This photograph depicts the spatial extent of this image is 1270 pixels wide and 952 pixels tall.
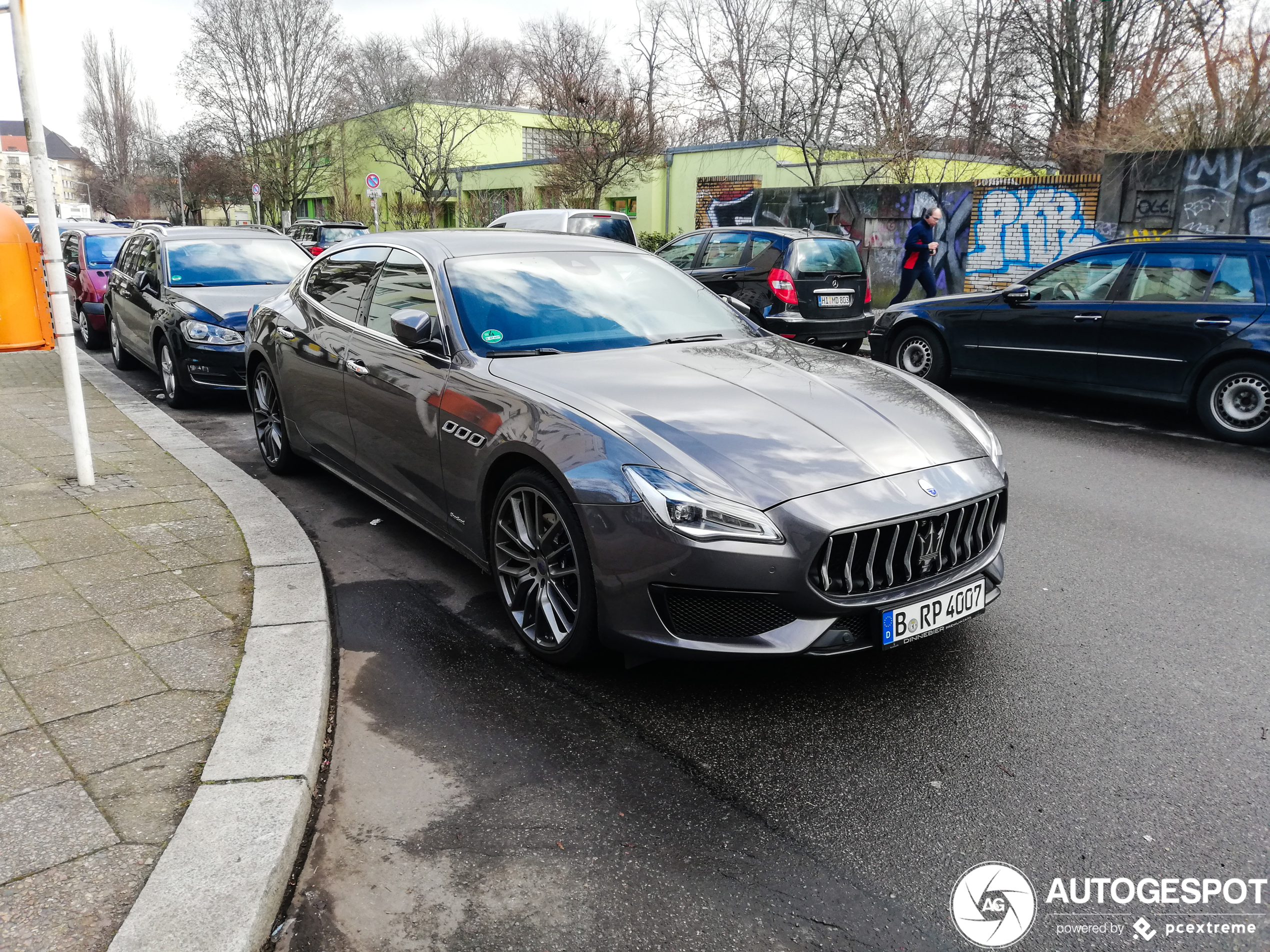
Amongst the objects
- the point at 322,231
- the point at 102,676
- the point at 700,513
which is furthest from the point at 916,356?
the point at 322,231

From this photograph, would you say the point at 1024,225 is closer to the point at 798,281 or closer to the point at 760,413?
the point at 798,281

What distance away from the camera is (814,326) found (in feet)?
37.2

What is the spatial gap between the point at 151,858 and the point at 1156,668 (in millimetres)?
3520

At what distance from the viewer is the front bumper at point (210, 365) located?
8.63 m

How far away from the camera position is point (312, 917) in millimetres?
2387

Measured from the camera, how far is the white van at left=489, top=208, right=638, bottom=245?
1595cm

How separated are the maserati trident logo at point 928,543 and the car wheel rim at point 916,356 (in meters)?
7.22

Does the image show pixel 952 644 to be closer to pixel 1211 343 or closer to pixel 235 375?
pixel 1211 343

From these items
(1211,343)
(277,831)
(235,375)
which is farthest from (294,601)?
(1211,343)

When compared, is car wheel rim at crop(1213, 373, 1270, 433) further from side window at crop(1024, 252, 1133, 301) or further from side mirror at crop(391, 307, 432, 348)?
side mirror at crop(391, 307, 432, 348)

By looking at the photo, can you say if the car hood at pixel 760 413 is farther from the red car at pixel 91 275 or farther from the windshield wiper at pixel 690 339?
the red car at pixel 91 275

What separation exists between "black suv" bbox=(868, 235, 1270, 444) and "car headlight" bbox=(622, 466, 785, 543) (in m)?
6.51

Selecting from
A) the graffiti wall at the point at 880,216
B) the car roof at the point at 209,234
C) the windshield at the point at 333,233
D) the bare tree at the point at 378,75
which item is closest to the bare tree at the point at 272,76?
the bare tree at the point at 378,75

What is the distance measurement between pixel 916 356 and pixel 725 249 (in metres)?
3.04
